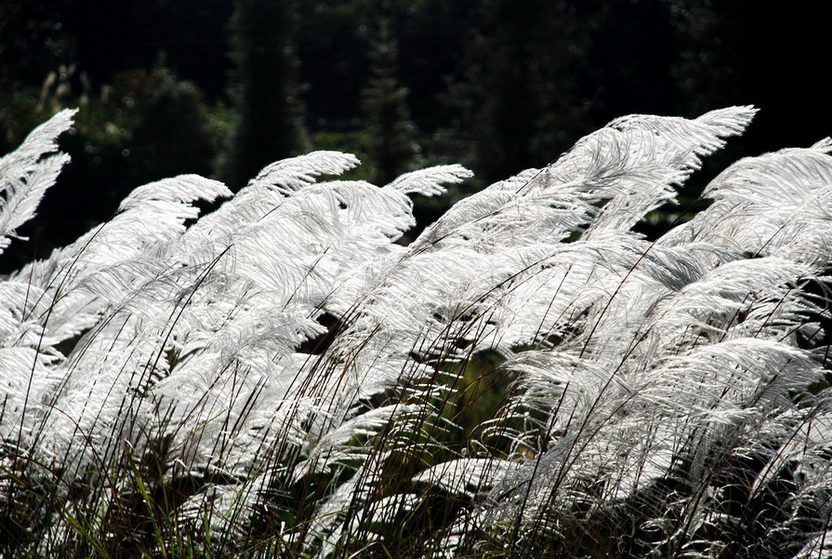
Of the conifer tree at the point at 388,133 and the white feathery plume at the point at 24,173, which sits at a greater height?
the white feathery plume at the point at 24,173

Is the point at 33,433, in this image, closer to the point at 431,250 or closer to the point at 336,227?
the point at 336,227

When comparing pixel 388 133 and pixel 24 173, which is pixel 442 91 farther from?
pixel 24 173

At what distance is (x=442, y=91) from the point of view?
85.4ft

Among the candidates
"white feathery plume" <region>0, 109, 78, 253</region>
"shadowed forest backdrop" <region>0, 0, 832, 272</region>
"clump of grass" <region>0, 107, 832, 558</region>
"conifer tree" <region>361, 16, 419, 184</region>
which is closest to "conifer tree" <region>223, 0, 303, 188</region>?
"shadowed forest backdrop" <region>0, 0, 832, 272</region>

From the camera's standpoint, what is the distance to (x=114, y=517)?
238cm

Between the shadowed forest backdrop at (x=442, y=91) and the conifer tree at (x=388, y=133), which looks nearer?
the shadowed forest backdrop at (x=442, y=91)

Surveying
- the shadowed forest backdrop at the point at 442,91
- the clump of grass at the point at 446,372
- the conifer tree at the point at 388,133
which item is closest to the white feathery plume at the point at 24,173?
the clump of grass at the point at 446,372

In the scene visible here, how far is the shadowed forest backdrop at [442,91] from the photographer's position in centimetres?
1243

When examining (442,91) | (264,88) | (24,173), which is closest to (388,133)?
(264,88)

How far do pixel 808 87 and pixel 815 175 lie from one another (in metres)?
10.8

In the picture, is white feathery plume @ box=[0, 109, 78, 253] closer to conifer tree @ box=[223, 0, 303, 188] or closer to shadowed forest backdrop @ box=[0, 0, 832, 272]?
shadowed forest backdrop @ box=[0, 0, 832, 272]

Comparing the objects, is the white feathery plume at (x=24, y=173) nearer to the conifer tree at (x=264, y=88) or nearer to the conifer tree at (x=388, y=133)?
the conifer tree at (x=264, y=88)

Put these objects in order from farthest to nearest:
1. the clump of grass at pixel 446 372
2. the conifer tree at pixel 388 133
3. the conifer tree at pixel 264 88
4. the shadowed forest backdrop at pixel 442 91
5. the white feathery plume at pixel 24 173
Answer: the conifer tree at pixel 388 133
the conifer tree at pixel 264 88
the shadowed forest backdrop at pixel 442 91
the white feathery plume at pixel 24 173
the clump of grass at pixel 446 372

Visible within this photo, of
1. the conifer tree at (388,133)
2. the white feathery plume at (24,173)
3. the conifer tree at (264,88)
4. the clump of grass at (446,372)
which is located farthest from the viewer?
the conifer tree at (388,133)
